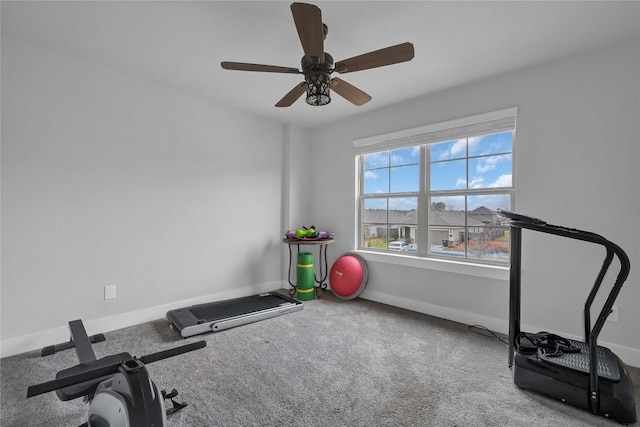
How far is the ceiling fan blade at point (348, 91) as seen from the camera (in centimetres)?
240

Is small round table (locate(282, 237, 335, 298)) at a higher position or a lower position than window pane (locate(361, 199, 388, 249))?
lower

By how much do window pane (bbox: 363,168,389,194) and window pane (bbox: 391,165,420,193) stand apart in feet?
0.34

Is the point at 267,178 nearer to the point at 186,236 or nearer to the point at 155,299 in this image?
the point at 186,236

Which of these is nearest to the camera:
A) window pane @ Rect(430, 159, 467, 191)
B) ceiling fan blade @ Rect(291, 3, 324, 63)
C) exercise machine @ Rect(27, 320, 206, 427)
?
exercise machine @ Rect(27, 320, 206, 427)

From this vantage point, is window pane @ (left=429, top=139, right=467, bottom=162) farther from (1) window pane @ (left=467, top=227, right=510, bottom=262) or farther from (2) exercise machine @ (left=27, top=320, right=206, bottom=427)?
(2) exercise machine @ (left=27, top=320, right=206, bottom=427)

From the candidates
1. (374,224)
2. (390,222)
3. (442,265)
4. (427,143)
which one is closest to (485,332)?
(442,265)

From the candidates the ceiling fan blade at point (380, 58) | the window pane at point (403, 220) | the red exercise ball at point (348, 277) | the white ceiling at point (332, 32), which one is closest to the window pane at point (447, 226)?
the window pane at point (403, 220)

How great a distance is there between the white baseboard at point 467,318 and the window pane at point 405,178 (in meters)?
1.34

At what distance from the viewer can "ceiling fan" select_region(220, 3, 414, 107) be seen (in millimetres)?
1678

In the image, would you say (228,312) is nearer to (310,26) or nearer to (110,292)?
(110,292)

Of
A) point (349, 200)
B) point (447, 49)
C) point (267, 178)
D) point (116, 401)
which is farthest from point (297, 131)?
point (116, 401)

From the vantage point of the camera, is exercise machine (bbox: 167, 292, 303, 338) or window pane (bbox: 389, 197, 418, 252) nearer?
exercise machine (bbox: 167, 292, 303, 338)

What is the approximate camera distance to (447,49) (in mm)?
2543

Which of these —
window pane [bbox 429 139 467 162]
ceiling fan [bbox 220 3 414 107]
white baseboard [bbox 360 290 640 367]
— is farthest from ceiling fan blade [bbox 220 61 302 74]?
white baseboard [bbox 360 290 640 367]
